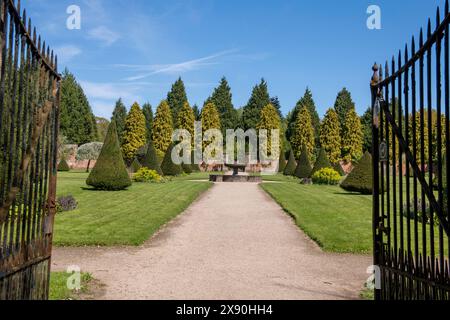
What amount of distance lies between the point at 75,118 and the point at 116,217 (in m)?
51.5

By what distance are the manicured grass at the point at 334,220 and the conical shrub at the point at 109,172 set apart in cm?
799

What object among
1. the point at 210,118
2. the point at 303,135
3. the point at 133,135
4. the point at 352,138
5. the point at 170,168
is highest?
the point at 210,118

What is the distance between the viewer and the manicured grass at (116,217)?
9.62 meters

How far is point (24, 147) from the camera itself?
3.94m

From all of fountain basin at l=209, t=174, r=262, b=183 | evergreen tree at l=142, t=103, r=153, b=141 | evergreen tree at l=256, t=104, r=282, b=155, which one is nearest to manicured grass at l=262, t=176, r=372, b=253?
fountain basin at l=209, t=174, r=262, b=183

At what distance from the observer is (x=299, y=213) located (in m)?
13.9

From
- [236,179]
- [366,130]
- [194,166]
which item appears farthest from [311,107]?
[236,179]

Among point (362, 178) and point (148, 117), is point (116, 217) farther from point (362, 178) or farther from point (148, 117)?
point (148, 117)

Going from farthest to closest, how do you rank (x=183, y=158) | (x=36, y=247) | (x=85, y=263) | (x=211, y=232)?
(x=183, y=158) → (x=211, y=232) → (x=85, y=263) → (x=36, y=247)

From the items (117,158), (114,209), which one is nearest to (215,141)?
(117,158)

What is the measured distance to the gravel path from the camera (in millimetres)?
5852

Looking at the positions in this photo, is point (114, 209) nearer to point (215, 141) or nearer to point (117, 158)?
point (117, 158)
